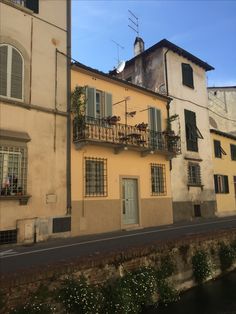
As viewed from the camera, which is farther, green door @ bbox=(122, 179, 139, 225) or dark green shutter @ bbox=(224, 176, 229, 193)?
dark green shutter @ bbox=(224, 176, 229, 193)

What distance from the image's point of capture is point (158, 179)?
58.4 ft

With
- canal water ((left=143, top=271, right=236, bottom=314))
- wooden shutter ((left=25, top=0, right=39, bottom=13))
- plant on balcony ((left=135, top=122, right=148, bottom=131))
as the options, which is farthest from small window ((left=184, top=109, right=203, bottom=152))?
canal water ((left=143, top=271, right=236, bottom=314))

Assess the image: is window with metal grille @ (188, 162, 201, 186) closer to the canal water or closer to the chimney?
the chimney

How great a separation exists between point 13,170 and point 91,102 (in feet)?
16.4

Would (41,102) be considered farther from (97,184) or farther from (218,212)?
(218,212)

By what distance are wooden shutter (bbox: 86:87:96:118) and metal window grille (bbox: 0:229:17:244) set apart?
19.6ft

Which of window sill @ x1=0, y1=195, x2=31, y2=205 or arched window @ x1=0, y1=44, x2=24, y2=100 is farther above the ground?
arched window @ x1=0, y1=44, x2=24, y2=100

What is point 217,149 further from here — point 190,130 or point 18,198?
point 18,198

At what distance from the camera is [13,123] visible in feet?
37.9

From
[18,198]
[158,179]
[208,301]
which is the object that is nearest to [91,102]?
[18,198]

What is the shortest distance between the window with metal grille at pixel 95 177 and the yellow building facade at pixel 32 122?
4.27 ft

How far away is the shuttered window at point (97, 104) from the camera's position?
14609mm

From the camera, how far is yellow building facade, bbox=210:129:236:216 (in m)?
23.8

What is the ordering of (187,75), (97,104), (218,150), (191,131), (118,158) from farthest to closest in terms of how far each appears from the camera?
(218,150) < (187,75) < (191,131) < (118,158) < (97,104)
